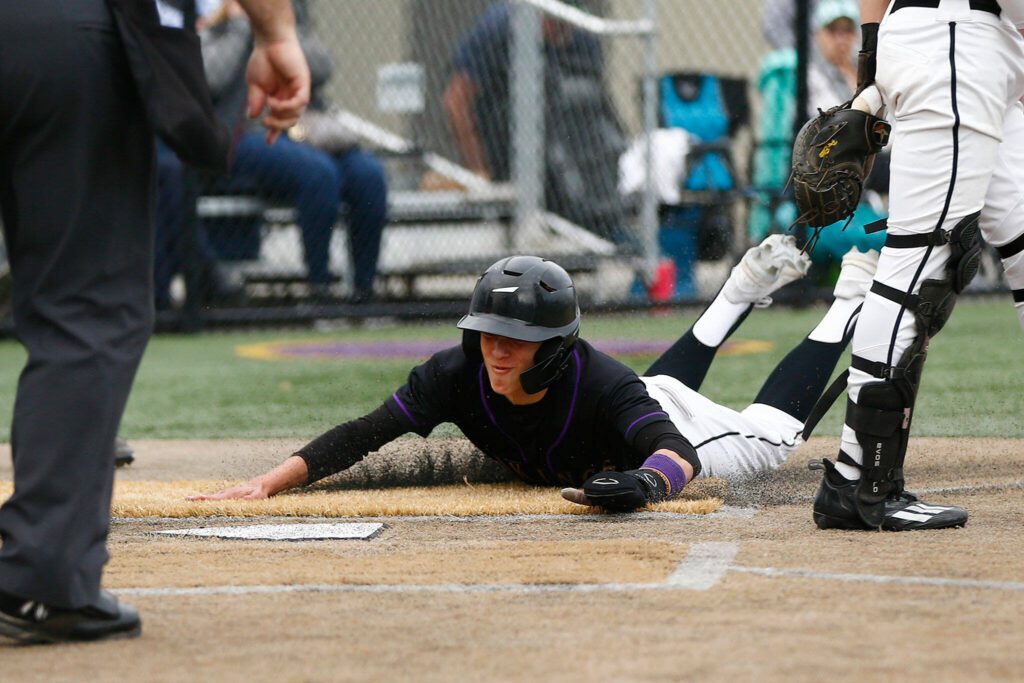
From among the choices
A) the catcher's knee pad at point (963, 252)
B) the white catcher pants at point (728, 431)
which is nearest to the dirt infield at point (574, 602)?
the white catcher pants at point (728, 431)

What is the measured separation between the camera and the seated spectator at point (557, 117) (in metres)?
12.0

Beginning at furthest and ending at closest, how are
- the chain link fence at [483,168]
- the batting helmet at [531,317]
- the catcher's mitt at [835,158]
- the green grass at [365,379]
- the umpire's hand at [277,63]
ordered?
1. the chain link fence at [483,168]
2. the green grass at [365,379]
3. the batting helmet at [531,317]
4. the catcher's mitt at [835,158]
5. the umpire's hand at [277,63]

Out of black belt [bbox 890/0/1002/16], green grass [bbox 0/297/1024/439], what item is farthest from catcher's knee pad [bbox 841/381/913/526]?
green grass [bbox 0/297/1024/439]

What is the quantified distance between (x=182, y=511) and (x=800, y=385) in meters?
2.11

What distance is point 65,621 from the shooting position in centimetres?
288

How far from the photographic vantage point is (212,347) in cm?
1094

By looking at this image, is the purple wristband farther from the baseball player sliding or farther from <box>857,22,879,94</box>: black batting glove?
<box>857,22,879,94</box>: black batting glove

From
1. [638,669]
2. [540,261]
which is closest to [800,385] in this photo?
[540,261]

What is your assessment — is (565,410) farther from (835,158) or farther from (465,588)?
(465,588)

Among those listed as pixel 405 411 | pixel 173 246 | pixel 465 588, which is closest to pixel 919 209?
pixel 465 588

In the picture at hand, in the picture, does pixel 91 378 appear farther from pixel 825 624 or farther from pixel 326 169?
pixel 326 169

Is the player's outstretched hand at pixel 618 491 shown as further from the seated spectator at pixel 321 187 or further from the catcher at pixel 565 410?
the seated spectator at pixel 321 187

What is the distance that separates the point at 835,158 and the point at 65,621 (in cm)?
248

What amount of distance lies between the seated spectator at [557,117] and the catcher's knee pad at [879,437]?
829 centimetres
